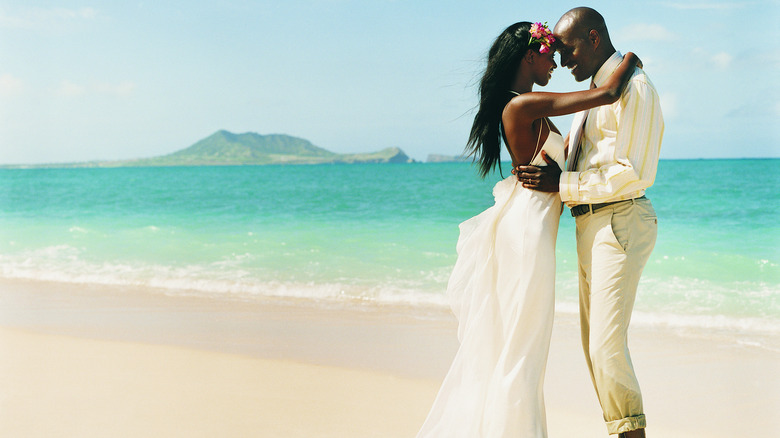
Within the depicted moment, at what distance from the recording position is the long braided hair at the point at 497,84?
2.85 m

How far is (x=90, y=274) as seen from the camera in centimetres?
899

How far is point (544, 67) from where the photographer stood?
288 cm

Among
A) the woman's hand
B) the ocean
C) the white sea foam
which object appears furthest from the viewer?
the ocean

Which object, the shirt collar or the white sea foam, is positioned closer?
the shirt collar

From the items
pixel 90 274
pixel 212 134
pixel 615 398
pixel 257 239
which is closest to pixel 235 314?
pixel 90 274

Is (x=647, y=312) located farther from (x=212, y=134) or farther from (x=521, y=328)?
(x=212, y=134)

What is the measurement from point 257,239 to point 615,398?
11755 mm

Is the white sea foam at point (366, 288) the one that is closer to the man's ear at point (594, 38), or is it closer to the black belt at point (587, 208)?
the black belt at point (587, 208)

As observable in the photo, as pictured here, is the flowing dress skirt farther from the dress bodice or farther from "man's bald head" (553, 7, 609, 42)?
"man's bald head" (553, 7, 609, 42)

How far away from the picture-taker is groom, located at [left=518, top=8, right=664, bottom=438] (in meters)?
2.71

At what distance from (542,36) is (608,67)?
13.3 inches

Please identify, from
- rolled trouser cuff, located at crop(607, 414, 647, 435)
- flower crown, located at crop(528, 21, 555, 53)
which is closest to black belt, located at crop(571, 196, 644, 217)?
flower crown, located at crop(528, 21, 555, 53)

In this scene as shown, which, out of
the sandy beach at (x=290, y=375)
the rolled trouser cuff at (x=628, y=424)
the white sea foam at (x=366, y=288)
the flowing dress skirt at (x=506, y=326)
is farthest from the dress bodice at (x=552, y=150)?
A: the white sea foam at (x=366, y=288)

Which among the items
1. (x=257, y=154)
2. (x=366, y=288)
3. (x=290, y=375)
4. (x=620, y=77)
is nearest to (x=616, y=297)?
(x=620, y=77)
